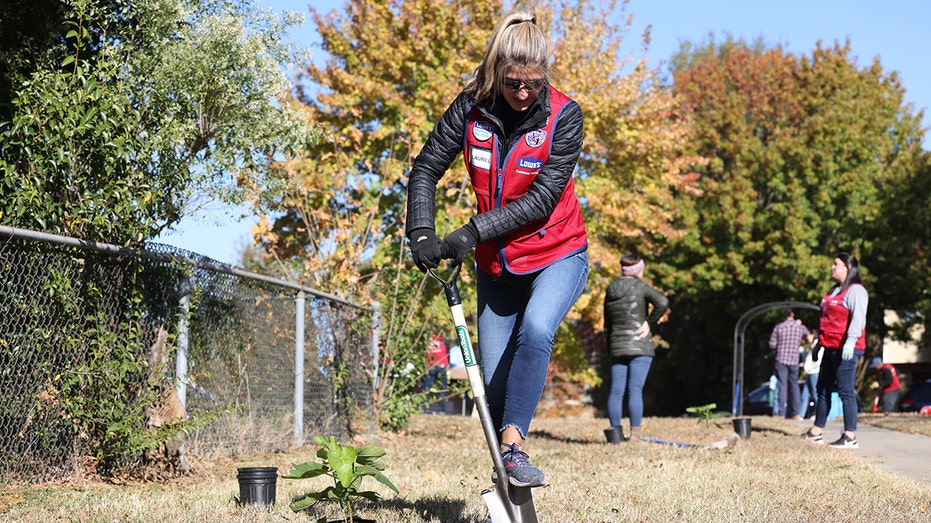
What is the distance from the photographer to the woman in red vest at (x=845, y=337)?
9.56 m

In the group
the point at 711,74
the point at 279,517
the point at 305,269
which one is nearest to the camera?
the point at 279,517

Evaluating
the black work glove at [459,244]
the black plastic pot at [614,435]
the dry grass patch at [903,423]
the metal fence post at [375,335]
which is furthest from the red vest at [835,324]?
the black work glove at [459,244]

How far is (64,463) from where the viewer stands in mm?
5707

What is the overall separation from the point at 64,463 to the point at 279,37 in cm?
320

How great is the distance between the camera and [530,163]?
3.99 meters

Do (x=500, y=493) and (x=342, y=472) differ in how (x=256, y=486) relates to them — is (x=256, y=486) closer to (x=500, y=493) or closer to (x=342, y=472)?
(x=342, y=472)

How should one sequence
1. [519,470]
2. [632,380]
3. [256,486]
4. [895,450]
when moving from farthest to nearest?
[895,450]
[632,380]
[256,486]
[519,470]

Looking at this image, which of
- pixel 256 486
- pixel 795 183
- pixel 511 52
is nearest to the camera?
pixel 511 52

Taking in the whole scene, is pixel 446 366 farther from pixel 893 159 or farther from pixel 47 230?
pixel 893 159

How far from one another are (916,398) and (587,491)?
20404 mm

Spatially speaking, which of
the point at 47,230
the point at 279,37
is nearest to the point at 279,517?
the point at 47,230

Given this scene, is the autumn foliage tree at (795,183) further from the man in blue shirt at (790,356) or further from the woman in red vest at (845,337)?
the woman in red vest at (845,337)

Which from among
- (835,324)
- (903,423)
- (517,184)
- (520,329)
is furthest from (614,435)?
(903,423)

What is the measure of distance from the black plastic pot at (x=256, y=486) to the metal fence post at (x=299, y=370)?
3642 mm
